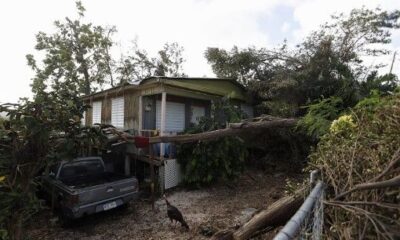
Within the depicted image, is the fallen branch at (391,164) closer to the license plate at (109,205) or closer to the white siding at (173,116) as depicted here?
the license plate at (109,205)

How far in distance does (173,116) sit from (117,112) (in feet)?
10.9

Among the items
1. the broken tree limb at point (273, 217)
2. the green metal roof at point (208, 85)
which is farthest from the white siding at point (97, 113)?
the broken tree limb at point (273, 217)

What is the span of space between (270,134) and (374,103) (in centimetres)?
1035

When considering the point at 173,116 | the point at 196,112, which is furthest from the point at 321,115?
the point at 196,112

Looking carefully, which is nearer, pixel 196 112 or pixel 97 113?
pixel 196 112

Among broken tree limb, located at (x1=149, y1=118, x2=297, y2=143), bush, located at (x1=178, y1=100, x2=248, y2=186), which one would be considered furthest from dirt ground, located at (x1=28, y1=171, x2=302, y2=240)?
broken tree limb, located at (x1=149, y1=118, x2=297, y2=143)

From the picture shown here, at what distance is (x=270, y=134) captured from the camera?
43.8 feet

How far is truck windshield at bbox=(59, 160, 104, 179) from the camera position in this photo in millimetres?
8273

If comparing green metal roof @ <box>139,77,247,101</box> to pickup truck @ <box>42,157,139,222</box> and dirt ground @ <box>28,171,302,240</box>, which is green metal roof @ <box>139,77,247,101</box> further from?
dirt ground @ <box>28,171,302,240</box>

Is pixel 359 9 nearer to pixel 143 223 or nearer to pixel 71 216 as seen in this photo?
pixel 143 223

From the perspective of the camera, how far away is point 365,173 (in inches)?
91.4

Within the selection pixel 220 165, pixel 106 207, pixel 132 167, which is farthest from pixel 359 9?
pixel 106 207

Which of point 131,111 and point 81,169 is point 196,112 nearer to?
point 131,111

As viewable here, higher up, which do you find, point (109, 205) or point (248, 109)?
point (248, 109)
